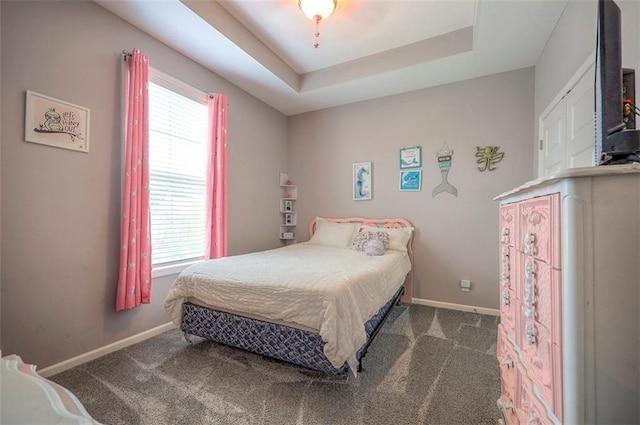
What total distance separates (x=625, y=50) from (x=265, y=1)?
233 cm

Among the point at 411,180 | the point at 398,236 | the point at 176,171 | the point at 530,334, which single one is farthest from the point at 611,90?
the point at 176,171

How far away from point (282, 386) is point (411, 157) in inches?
111

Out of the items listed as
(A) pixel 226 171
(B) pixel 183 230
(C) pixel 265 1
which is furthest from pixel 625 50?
(B) pixel 183 230

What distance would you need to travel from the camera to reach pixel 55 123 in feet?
5.75

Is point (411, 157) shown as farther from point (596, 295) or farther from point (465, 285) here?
point (596, 295)

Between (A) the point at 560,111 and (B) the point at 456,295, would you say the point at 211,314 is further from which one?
(A) the point at 560,111

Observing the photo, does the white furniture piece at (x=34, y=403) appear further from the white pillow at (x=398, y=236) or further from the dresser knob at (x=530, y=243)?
the white pillow at (x=398, y=236)

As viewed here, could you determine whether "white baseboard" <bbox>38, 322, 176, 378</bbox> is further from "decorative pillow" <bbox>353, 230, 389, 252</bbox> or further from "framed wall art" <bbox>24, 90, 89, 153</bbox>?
"decorative pillow" <bbox>353, 230, 389, 252</bbox>

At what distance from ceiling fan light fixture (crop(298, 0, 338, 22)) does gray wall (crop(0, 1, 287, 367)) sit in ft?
4.59

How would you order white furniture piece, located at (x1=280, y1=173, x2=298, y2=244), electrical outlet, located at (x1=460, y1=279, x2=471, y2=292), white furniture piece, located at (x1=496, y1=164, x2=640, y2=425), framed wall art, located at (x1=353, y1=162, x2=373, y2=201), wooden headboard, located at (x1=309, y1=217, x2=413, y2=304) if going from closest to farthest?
white furniture piece, located at (x1=496, y1=164, x2=640, y2=425)
electrical outlet, located at (x1=460, y1=279, x2=471, y2=292)
wooden headboard, located at (x1=309, y1=217, x2=413, y2=304)
framed wall art, located at (x1=353, y1=162, x2=373, y2=201)
white furniture piece, located at (x1=280, y1=173, x2=298, y2=244)

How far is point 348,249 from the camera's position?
3.18 metres

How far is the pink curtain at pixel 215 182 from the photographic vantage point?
9.25 feet

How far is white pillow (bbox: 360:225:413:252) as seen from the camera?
3.04 metres

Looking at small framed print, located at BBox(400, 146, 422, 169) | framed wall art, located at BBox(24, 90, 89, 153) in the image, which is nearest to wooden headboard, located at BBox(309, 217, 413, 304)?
small framed print, located at BBox(400, 146, 422, 169)
